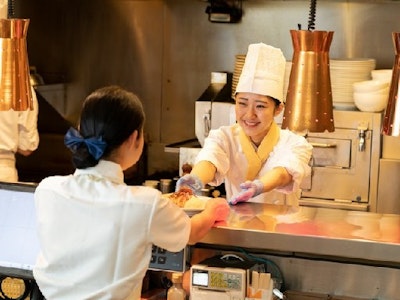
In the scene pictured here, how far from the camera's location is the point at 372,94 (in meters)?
4.86

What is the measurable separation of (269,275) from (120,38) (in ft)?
12.2

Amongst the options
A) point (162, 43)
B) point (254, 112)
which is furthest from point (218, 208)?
point (162, 43)

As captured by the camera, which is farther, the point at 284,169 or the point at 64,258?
the point at 284,169

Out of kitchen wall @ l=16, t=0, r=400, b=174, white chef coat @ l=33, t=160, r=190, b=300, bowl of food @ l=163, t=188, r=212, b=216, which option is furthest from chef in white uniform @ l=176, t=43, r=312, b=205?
kitchen wall @ l=16, t=0, r=400, b=174

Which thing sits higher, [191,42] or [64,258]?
[191,42]

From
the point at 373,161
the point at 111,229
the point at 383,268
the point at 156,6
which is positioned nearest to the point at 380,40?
the point at 373,161

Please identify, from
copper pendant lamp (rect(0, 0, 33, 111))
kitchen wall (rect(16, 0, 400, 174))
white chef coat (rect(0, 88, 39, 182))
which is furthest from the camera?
kitchen wall (rect(16, 0, 400, 174))

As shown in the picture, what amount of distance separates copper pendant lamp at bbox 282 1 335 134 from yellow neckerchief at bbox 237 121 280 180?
77 centimetres

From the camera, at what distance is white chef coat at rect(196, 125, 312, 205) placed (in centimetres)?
353

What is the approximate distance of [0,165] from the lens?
5281 millimetres

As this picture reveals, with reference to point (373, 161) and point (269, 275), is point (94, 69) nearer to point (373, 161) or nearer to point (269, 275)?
point (373, 161)

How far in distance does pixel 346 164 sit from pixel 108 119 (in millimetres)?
2888

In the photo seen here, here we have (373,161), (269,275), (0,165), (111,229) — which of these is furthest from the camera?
(0,165)

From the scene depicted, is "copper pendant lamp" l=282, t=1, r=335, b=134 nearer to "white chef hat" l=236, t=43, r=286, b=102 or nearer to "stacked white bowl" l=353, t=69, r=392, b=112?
"white chef hat" l=236, t=43, r=286, b=102
